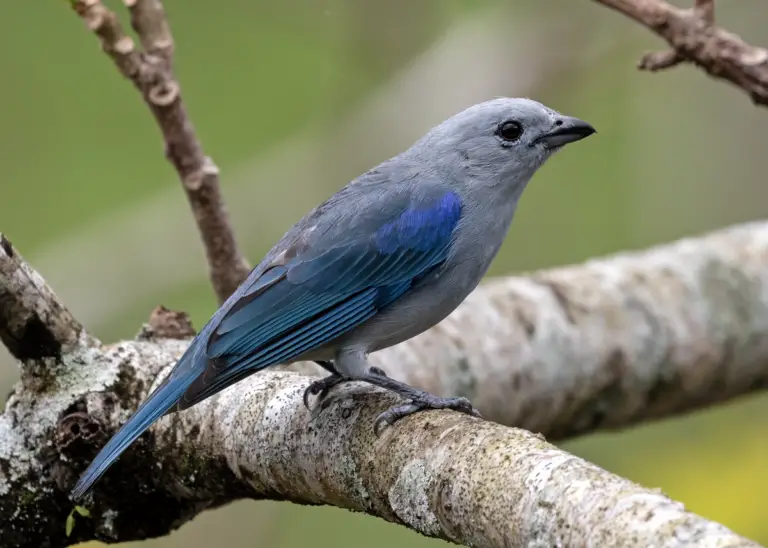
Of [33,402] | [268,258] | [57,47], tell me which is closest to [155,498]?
[33,402]

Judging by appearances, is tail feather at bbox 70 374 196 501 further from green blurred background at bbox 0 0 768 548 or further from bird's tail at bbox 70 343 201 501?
green blurred background at bbox 0 0 768 548

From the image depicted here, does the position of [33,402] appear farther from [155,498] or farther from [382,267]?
[382,267]

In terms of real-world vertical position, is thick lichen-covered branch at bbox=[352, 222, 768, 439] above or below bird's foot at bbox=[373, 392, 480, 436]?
above

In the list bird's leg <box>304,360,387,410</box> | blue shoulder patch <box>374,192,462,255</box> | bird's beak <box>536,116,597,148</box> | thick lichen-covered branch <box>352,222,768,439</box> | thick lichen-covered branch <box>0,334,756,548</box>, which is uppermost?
bird's beak <box>536,116,597,148</box>

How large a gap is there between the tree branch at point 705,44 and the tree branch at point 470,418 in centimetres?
130

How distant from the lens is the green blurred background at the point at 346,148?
5.15m

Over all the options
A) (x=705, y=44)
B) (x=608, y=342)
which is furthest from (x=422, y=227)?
(x=608, y=342)

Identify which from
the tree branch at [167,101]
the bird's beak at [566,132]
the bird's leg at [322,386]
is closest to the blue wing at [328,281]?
the bird's leg at [322,386]

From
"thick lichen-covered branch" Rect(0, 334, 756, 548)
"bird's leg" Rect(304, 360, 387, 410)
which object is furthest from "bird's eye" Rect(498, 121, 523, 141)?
"thick lichen-covered branch" Rect(0, 334, 756, 548)

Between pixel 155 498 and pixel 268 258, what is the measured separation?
89cm

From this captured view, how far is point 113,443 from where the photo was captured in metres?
3.01

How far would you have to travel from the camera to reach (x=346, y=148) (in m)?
5.34

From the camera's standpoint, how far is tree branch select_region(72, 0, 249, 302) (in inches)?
156

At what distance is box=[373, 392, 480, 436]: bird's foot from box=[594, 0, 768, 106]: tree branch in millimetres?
1682
